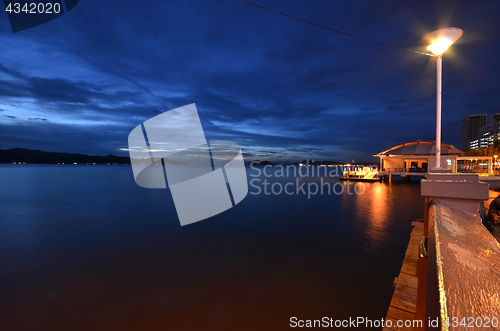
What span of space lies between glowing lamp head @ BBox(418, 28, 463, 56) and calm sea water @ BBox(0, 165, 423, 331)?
305 inches

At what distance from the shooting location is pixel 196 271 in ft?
32.7

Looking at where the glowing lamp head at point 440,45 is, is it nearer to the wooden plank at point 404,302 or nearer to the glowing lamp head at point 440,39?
the glowing lamp head at point 440,39

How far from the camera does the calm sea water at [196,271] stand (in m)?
7.20

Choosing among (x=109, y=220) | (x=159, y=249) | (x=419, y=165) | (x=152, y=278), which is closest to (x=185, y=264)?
(x=152, y=278)

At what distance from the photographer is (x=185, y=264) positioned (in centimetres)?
1066

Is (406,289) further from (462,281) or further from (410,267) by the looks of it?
(462,281)

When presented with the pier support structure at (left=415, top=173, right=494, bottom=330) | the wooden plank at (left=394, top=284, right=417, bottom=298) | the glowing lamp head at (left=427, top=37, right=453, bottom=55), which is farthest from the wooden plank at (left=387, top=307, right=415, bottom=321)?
the glowing lamp head at (left=427, top=37, right=453, bottom=55)

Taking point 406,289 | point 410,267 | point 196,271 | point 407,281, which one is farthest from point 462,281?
point 196,271

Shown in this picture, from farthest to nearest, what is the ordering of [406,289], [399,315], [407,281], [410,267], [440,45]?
[410,267], [407,281], [406,289], [440,45], [399,315]

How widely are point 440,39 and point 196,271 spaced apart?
11.0m

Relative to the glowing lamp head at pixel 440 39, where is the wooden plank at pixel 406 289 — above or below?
below

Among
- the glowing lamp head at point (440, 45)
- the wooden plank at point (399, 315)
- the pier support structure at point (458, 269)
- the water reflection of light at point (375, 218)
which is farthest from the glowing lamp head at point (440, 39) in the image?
the water reflection of light at point (375, 218)

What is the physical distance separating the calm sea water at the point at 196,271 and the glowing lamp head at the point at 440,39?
7.76 metres

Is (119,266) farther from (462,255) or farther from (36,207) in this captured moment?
(36,207)
